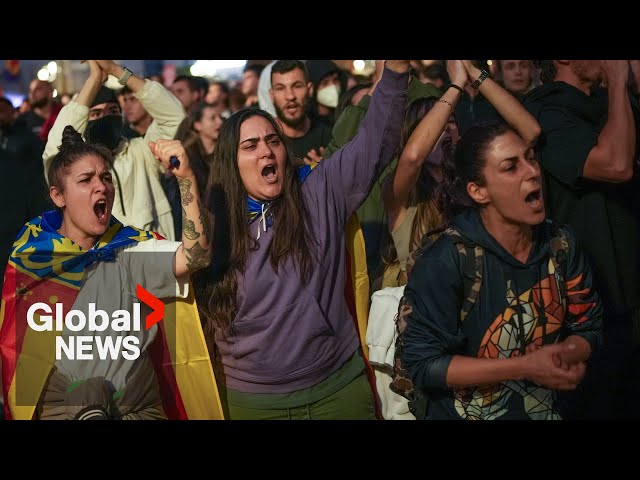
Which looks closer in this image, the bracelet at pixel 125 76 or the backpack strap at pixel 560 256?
the backpack strap at pixel 560 256

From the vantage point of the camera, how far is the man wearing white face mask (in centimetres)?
527

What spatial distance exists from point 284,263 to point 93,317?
0.89 m

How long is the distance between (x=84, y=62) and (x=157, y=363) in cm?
138

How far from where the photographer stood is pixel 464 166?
5.00m

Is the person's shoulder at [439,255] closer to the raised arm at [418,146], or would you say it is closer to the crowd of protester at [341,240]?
the crowd of protester at [341,240]

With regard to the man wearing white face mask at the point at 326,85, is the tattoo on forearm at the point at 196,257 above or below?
below

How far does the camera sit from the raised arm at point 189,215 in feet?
16.3

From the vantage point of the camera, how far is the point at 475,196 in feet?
16.3

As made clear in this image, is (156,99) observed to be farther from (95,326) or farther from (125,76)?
(95,326)

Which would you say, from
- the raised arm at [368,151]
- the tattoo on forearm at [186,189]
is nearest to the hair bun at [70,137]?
the tattoo on forearm at [186,189]

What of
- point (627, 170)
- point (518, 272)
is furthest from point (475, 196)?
point (627, 170)

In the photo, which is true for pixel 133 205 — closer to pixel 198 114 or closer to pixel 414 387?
pixel 198 114

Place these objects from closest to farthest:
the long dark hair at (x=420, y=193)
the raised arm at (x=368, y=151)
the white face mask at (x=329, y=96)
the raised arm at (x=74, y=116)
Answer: the raised arm at (x=368, y=151), the long dark hair at (x=420, y=193), the raised arm at (x=74, y=116), the white face mask at (x=329, y=96)

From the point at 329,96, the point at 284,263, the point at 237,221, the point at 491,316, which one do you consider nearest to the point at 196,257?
the point at 237,221
